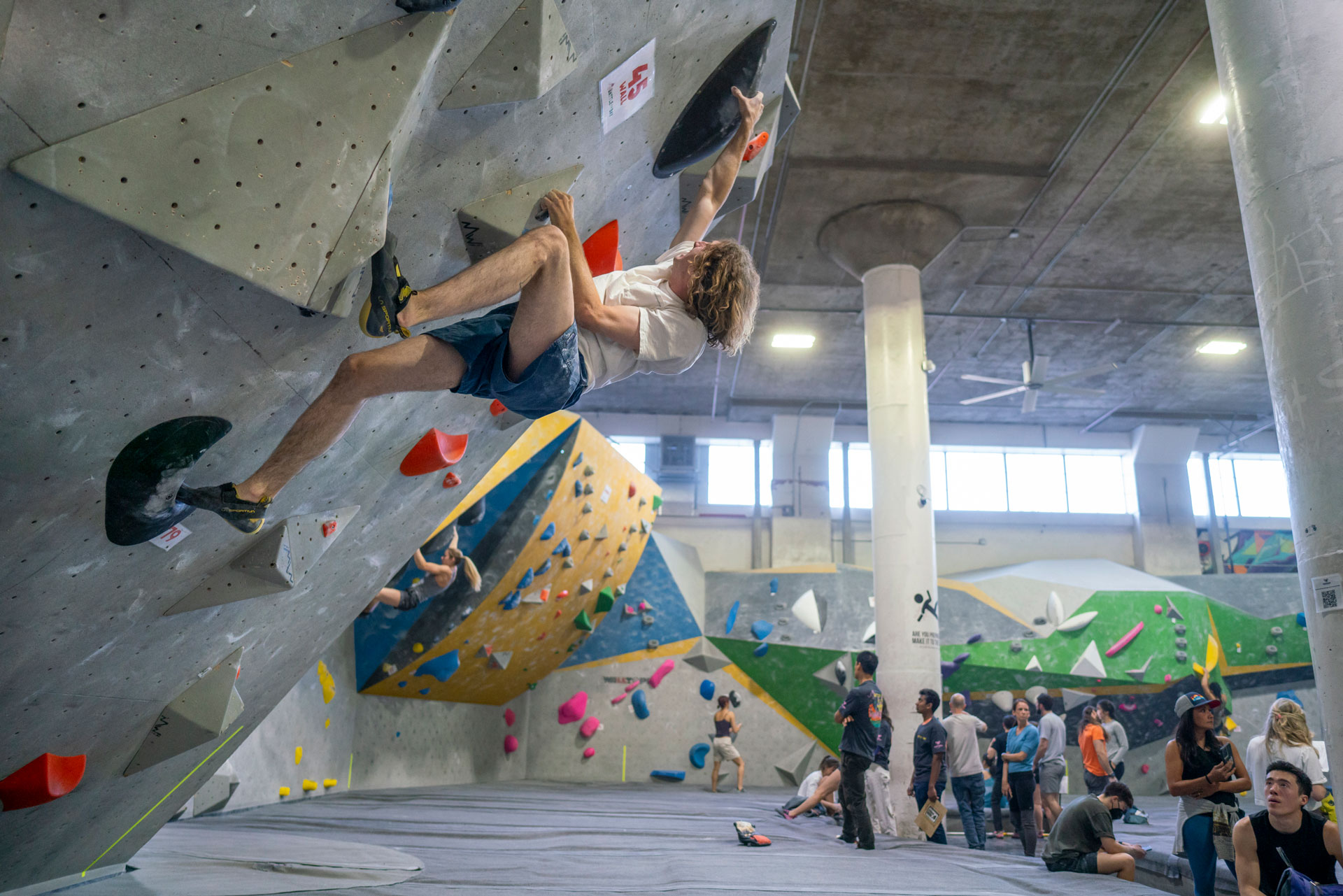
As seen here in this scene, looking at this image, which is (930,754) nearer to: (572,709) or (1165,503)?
(572,709)

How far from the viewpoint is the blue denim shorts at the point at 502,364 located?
6.85 feet

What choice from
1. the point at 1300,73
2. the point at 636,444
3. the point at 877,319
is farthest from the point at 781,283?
the point at 1300,73

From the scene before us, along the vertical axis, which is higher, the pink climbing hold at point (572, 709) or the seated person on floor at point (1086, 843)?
the pink climbing hold at point (572, 709)

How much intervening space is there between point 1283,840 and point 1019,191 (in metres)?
6.92

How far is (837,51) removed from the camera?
6.98 m

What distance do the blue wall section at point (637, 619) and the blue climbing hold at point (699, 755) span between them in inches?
63.0

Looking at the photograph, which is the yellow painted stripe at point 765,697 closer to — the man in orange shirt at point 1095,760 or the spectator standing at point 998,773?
the spectator standing at point 998,773

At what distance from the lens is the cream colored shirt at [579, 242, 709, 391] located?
7.70 feet

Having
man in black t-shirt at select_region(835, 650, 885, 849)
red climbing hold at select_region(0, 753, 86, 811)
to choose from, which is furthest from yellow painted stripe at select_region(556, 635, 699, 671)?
red climbing hold at select_region(0, 753, 86, 811)

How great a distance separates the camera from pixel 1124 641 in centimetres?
1307

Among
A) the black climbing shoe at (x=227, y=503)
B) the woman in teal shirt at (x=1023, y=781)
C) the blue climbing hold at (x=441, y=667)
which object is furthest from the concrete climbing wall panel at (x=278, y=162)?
the blue climbing hold at (x=441, y=667)

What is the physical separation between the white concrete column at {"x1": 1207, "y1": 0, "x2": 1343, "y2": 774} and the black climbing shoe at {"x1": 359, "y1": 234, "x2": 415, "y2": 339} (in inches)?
117

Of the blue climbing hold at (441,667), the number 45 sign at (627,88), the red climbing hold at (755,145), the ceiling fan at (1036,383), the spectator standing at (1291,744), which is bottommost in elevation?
the spectator standing at (1291,744)

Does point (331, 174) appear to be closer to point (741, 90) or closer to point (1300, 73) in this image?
point (741, 90)
